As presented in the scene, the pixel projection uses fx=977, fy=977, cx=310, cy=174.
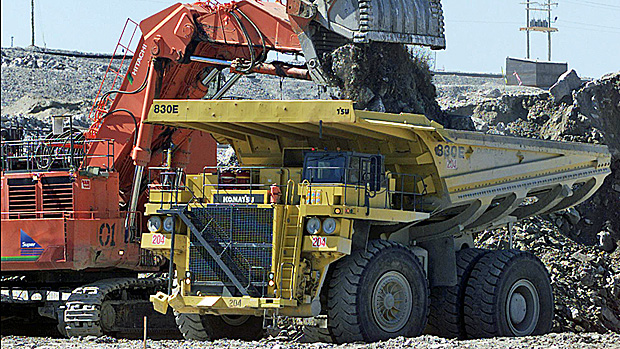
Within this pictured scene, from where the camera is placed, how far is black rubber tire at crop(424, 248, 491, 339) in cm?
1473

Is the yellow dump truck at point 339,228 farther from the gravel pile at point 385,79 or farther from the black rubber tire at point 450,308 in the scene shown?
the gravel pile at point 385,79

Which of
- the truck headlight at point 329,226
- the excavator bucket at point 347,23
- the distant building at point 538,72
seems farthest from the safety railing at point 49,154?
the distant building at point 538,72

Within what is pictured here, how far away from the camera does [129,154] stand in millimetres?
16828

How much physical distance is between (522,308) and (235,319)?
177 inches

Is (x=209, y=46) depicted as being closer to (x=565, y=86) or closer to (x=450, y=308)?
(x=450, y=308)

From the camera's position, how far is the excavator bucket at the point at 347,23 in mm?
16031

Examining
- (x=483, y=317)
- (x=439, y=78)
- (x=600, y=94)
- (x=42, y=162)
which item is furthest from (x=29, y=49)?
(x=483, y=317)

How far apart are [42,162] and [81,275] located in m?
2.00

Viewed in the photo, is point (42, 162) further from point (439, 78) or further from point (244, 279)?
point (439, 78)

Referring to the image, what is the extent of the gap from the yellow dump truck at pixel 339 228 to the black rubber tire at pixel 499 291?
2 cm

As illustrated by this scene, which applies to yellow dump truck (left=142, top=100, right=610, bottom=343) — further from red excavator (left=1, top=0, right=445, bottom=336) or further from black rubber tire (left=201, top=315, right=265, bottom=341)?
red excavator (left=1, top=0, right=445, bottom=336)

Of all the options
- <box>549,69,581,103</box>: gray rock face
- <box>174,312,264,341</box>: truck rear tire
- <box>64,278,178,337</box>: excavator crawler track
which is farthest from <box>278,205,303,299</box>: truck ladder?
<box>549,69,581,103</box>: gray rock face

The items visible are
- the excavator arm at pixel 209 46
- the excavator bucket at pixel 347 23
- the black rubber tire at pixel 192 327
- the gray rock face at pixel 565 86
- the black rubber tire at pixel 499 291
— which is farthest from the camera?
the gray rock face at pixel 565 86

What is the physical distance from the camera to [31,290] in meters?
15.7
